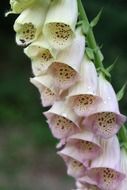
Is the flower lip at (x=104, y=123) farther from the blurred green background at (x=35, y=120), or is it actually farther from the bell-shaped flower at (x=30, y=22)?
the blurred green background at (x=35, y=120)

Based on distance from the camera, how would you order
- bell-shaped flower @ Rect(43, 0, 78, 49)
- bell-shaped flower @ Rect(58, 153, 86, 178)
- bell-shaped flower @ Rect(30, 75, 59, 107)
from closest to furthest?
bell-shaped flower @ Rect(43, 0, 78, 49), bell-shaped flower @ Rect(30, 75, 59, 107), bell-shaped flower @ Rect(58, 153, 86, 178)

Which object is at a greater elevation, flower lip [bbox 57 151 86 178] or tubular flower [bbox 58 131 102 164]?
tubular flower [bbox 58 131 102 164]

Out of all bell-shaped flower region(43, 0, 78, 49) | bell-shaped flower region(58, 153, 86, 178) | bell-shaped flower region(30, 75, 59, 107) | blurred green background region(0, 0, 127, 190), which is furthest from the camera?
blurred green background region(0, 0, 127, 190)

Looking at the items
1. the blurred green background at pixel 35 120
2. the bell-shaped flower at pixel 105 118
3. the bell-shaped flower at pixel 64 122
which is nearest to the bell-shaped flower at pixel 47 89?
the bell-shaped flower at pixel 64 122

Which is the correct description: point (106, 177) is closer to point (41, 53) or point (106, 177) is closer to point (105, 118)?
point (105, 118)

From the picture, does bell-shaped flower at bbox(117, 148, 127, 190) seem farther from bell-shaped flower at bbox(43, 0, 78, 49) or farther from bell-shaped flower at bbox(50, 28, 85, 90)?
bell-shaped flower at bbox(43, 0, 78, 49)

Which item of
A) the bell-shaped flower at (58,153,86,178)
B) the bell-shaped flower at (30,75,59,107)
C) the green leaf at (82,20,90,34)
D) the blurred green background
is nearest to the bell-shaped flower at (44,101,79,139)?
the bell-shaped flower at (30,75,59,107)
